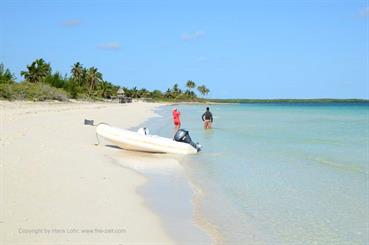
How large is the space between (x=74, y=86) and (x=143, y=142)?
5471 centimetres

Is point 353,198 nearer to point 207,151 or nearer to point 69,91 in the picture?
point 207,151

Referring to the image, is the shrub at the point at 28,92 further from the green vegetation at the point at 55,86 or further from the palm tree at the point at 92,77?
the palm tree at the point at 92,77

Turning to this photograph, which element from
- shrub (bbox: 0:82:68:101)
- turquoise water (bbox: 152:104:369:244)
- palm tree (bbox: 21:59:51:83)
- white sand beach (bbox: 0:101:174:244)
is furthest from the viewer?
palm tree (bbox: 21:59:51:83)

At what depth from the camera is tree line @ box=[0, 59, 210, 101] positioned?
42.6 m

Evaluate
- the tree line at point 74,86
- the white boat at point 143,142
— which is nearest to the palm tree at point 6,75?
the tree line at point 74,86

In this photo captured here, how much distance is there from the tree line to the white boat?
88.7 ft

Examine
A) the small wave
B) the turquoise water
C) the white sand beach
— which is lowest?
the small wave

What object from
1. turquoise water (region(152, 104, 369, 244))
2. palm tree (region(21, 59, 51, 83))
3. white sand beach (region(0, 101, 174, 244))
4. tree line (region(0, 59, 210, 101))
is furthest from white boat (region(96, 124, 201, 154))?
palm tree (region(21, 59, 51, 83))

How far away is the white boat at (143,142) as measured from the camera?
1293 cm

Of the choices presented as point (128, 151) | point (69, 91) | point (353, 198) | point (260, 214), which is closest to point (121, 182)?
point (260, 214)

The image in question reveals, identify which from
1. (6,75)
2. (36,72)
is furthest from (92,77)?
(6,75)

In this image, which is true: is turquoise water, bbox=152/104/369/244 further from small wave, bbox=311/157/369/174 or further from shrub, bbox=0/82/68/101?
shrub, bbox=0/82/68/101

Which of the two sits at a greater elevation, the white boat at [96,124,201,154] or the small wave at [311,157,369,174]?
the white boat at [96,124,201,154]

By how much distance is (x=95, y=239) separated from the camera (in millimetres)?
4688
